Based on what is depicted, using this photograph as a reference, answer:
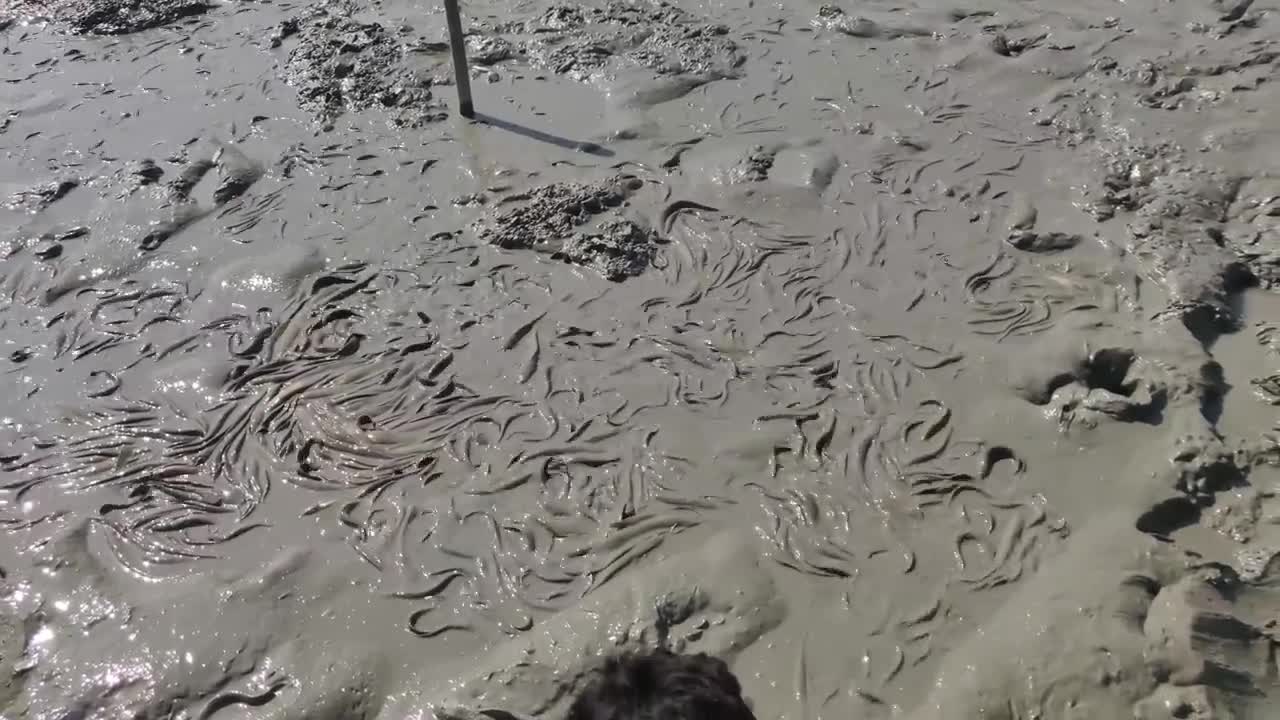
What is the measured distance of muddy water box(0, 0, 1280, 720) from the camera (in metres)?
3.10

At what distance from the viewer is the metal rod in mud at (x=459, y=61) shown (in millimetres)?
5574

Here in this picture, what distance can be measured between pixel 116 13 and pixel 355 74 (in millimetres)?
2828

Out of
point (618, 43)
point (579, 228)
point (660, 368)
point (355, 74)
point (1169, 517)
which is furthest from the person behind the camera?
point (618, 43)

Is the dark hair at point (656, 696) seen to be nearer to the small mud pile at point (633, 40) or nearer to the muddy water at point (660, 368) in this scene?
the muddy water at point (660, 368)

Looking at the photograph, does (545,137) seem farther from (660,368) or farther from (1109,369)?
(1109,369)

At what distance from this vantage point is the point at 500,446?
12.9ft

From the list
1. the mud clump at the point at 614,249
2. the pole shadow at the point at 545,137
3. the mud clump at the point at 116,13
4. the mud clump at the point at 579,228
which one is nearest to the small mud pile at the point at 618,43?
the pole shadow at the point at 545,137

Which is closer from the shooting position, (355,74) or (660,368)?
(660,368)

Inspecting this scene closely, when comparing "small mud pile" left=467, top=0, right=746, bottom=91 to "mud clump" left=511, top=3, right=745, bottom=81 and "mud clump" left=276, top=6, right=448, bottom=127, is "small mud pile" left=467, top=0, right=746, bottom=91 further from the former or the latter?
"mud clump" left=276, top=6, right=448, bottom=127

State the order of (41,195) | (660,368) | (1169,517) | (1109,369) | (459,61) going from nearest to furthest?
(1169,517) → (1109,369) → (660,368) → (41,195) → (459,61)

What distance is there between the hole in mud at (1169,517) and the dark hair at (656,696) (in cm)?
219

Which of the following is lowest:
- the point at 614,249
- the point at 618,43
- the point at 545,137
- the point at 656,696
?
the point at 614,249

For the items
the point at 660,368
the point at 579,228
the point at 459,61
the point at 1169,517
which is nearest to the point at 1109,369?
the point at 1169,517

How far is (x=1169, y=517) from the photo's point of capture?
10.9ft
